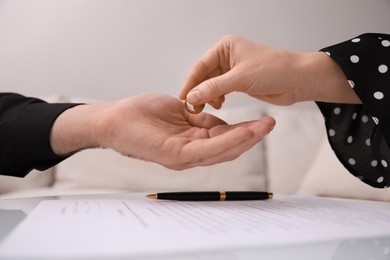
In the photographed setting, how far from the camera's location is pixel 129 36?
7.20 feet

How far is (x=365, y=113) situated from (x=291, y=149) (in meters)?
A: 1.07

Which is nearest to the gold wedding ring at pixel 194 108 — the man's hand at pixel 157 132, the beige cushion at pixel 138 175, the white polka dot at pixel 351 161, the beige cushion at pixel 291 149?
the man's hand at pixel 157 132

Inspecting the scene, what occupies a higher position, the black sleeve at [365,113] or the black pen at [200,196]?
the black sleeve at [365,113]

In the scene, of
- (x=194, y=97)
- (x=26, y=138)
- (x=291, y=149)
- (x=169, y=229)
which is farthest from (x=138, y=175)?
(x=169, y=229)

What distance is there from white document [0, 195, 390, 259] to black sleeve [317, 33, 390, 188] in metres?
0.19

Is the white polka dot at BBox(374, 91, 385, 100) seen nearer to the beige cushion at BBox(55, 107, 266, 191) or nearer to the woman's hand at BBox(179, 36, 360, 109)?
the woman's hand at BBox(179, 36, 360, 109)

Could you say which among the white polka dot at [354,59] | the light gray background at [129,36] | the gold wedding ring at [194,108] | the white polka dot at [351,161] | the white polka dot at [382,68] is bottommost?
the white polka dot at [351,161]

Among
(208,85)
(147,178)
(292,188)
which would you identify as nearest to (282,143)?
(292,188)

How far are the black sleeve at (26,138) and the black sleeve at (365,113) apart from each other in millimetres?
555

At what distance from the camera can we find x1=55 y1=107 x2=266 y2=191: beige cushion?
172 centimetres

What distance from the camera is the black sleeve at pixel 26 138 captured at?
0.79 m

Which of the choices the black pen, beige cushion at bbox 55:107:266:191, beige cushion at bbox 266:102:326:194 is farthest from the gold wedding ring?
beige cushion at bbox 266:102:326:194

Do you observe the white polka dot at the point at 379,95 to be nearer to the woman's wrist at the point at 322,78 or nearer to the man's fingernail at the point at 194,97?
the woman's wrist at the point at 322,78

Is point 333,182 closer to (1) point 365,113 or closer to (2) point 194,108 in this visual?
(1) point 365,113
